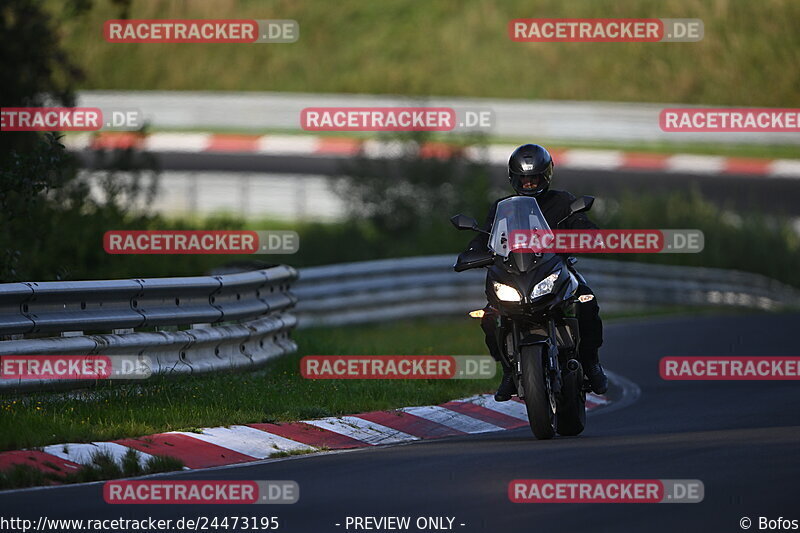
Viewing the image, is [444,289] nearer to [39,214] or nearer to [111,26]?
[39,214]

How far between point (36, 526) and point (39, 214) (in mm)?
11643

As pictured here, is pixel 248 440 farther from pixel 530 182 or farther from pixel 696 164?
pixel 696 164

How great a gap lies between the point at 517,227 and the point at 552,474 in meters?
2.16

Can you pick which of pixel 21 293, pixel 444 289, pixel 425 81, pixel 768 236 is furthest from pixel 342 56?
pixel 21 293

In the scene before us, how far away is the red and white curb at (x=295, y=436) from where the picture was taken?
9.80 meters

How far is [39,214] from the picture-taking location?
1912cm

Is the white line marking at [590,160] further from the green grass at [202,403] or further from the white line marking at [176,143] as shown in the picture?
the green grass at [202,403]

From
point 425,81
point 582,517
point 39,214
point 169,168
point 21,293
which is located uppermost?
point 425,81

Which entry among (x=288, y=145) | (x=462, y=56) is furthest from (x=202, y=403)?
(x=462, y=56)

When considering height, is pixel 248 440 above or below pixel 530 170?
below

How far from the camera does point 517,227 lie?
35.7 feet

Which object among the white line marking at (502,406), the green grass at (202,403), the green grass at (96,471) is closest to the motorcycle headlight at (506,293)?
the green grass at (202,403)

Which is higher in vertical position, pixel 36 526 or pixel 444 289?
pixel 444 289

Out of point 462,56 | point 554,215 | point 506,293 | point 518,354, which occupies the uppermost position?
point 462,56
